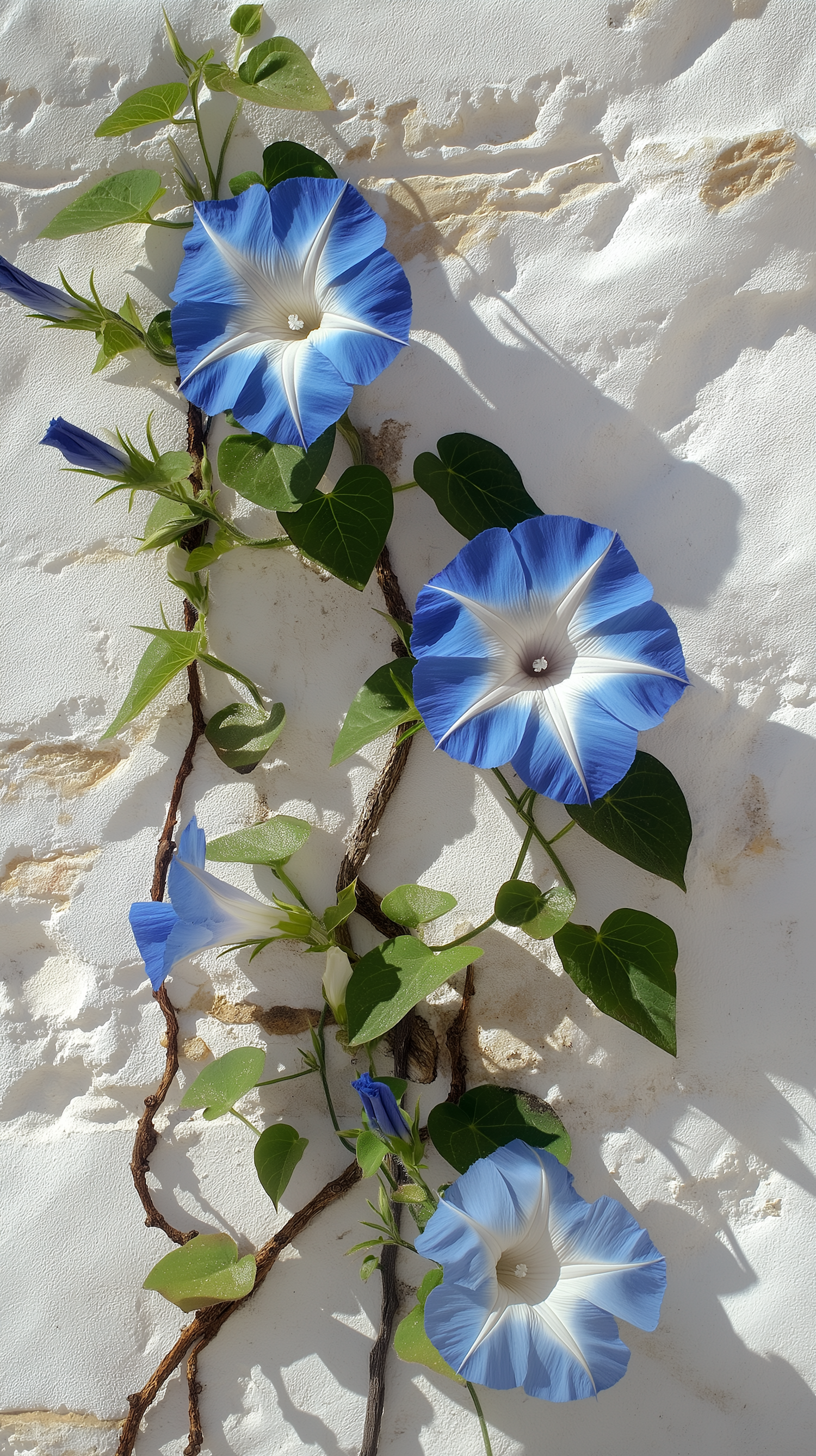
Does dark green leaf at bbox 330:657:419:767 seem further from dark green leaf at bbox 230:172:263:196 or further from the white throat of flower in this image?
dark green leaf at bbox 230:172:263:196

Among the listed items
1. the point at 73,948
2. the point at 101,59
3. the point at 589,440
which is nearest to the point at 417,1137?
the point at 73,948

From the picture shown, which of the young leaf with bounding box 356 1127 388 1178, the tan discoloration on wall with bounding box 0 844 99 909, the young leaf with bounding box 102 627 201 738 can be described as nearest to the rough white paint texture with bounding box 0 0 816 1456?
the tan discoloration on wall with bounding box 0 844 99 909

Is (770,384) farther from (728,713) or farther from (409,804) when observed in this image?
(409,804)

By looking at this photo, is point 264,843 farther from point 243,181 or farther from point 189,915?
point 243,181

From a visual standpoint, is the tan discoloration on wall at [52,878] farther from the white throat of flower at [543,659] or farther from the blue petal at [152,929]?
the white throat of flower at [543,659]

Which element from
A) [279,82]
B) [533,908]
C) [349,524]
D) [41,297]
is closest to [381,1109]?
[533,908]

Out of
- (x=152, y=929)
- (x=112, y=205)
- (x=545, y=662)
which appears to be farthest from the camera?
(x=112, y=205)

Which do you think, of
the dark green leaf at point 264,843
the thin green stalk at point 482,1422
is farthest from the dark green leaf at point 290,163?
the thin green stalk at point 482,1422

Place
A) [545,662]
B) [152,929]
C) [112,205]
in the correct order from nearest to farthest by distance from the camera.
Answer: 1. [545,662]
2. [152,929]
3. [112,205]
